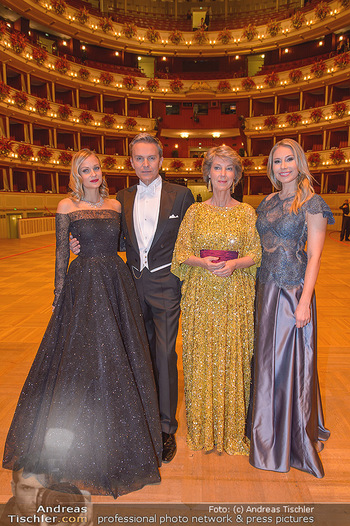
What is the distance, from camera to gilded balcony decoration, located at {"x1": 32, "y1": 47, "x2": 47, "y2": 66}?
16.1 m

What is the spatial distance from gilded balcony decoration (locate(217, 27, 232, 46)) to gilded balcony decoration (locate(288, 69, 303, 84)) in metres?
4.69

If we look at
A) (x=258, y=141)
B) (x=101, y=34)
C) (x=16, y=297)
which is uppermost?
(x=101, y=34)

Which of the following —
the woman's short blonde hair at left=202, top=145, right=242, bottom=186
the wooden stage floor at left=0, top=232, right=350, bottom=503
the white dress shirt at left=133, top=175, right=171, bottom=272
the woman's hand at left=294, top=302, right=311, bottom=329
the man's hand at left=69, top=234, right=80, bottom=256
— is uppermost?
the woman's short blonde hair at left=202, top=145, right=242, bottom=186

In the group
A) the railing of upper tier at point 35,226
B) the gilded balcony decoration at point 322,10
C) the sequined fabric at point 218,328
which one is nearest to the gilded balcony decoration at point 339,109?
the gilded balcony decoration at point 322,10

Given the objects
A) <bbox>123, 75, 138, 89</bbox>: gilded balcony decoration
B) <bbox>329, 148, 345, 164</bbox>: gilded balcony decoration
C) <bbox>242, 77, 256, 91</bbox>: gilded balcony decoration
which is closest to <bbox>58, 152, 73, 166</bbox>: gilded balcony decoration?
<bbox>123, 75, 138, 89</bbox>: gilded balcony decoration

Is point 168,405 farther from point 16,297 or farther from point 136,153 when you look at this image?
point 16,297

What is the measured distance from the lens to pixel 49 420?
1812 mm

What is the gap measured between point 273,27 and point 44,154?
46.8 feet

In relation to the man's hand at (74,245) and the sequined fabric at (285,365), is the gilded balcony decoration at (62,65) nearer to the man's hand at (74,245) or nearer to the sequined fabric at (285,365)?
the man's hand at (74,245)

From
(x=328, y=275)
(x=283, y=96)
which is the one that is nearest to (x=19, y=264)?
(x=328, y=275)

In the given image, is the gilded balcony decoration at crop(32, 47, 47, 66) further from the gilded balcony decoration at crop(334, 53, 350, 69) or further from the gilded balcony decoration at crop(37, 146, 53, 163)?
the gilded balcony decoration at crop(334, 53, 350, 69)

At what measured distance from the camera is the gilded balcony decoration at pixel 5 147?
14180 mm

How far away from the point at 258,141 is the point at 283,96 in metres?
2.75

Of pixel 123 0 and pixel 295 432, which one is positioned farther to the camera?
pixel 123 0
